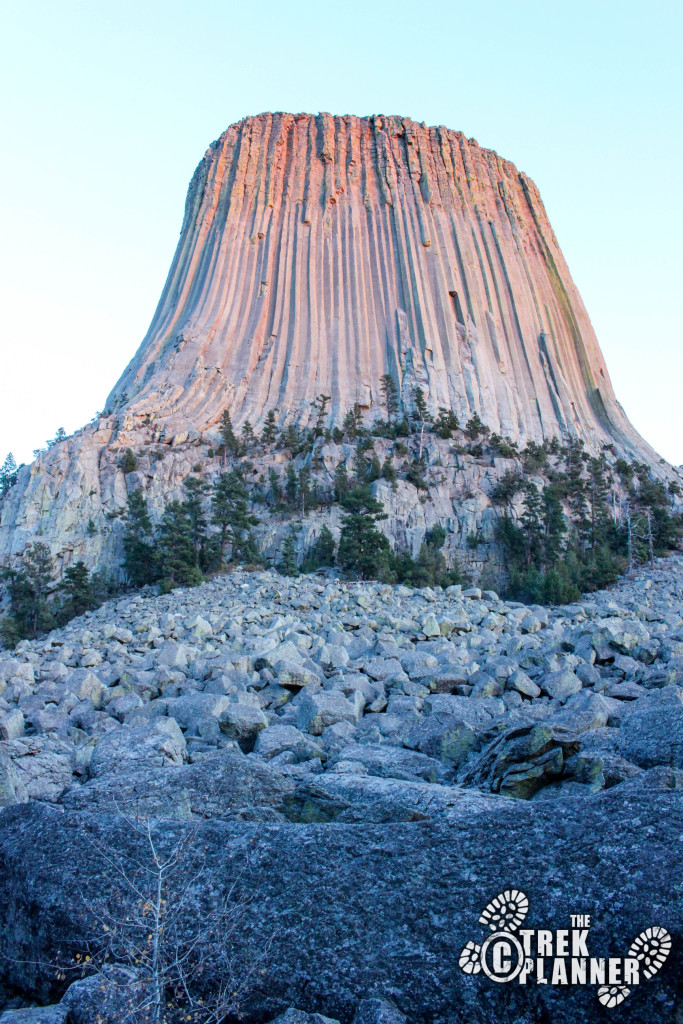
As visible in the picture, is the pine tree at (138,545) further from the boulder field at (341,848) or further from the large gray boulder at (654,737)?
the large gray boulder at (654,737)

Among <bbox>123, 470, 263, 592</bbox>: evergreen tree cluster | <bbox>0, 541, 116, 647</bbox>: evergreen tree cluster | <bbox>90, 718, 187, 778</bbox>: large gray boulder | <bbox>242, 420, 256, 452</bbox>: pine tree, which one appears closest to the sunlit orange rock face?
<bbox>242, 420, 256, 452</bbox>: pine tree

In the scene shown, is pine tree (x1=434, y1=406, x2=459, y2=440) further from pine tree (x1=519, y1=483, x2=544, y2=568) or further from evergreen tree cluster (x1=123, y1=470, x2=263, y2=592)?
evergreen tree cluster (x1=123, y1=470, x2=263, y2=592)

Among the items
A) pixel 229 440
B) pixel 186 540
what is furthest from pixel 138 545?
pixel 229 440

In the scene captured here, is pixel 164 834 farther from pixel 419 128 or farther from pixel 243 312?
pixel 419 128

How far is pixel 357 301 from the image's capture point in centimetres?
4544

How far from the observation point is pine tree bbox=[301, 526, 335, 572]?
2702cm

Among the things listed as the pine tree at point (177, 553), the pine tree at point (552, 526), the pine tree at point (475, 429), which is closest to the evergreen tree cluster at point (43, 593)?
the pine tree at point (177, 553)

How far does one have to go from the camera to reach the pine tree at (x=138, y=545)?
89.7ft

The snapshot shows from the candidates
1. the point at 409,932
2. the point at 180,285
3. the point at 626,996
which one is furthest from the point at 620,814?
the point at 180,285

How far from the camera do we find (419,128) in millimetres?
50844

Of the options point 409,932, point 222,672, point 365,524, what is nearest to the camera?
point 409,932

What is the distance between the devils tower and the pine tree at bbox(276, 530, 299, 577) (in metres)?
8.29

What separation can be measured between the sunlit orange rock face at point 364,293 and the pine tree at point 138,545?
9163 mm

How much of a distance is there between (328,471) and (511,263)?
24099mm
